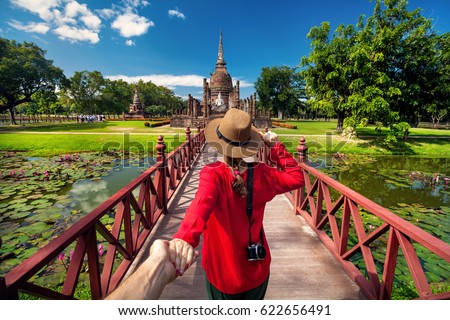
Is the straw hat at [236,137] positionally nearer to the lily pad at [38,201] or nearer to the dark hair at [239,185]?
the dark hair at [239,185]

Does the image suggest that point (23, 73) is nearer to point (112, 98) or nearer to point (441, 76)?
point (112, 98)

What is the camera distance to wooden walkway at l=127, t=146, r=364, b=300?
249cm

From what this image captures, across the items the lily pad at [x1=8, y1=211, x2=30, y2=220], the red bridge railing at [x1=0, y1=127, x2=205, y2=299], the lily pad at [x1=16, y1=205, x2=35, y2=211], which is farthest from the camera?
the lily pad at [x1=16, y1=205, x2=35, y2=211]

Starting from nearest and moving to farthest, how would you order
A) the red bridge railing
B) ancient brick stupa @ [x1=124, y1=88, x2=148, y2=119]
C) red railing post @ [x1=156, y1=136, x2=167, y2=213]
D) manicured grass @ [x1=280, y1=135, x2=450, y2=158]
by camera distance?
the red bridge railing
red railing post @ [x1=156, y1=136, x2=167, y2=213]
manicured grass @ [x1=280, y1=135, x2=450, y2=158]
ancient brick stupa @ [x1=124, y1=88, x2=148, y2=119]

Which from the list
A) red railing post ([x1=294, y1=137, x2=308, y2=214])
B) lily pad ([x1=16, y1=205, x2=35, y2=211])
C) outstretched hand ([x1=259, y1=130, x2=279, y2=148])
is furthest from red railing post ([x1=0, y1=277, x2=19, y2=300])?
lily pad ([x1=16, y1=205, x2=35, y2=211])

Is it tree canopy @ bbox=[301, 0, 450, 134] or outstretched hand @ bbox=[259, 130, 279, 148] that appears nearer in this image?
outstretched hand @ bbox=[259, 130, 279, 148]

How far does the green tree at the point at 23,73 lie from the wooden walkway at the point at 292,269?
34947 mm

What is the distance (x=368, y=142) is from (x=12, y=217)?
20.3 metres

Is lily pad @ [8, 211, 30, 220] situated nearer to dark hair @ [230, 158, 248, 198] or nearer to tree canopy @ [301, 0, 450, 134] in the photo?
dark hair @ [230, 158, 248, 198]

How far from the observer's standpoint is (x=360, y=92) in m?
16.6

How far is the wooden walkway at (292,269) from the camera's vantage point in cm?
249

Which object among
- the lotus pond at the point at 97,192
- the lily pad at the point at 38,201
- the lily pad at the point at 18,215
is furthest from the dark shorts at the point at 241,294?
the lily pad at the point at 38,201

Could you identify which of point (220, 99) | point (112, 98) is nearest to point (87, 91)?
point (112, 98)

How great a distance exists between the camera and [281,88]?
186ft
